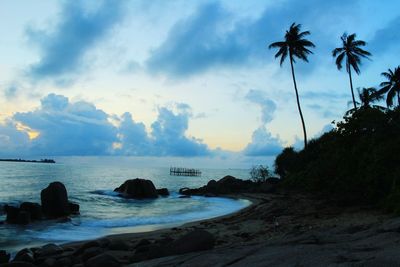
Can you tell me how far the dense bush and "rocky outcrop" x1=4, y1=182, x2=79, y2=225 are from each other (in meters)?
16.2

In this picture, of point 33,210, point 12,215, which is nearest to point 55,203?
point 33,210

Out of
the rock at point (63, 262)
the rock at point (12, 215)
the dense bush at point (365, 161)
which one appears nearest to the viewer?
the rock at point (63, 262)

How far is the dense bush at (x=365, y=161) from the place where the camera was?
58.1 feet

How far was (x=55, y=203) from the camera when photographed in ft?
88.7

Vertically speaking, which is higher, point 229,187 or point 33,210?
point 229,187

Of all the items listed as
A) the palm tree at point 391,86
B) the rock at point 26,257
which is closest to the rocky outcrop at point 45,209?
the rock at point 26,257

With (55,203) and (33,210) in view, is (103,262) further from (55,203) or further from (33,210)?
(55,203)

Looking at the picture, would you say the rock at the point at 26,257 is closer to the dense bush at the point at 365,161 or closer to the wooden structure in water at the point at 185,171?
the dense bush at the point at 365,161

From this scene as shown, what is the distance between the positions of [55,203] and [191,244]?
1973 cm

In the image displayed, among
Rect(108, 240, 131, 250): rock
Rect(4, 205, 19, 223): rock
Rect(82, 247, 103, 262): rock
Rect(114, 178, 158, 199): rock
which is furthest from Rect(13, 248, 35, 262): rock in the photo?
Rect(114, 178, 158, 199): rock

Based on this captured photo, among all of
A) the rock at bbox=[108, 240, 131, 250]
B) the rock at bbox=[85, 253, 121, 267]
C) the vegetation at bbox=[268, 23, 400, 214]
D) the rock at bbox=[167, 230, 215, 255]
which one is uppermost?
the vegetation at bbox=[268, 23, 400, 214]

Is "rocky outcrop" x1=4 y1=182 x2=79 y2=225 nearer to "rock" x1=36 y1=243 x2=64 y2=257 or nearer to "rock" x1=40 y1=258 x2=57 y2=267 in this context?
"rock" x1=36 y1=243 x2=64 y2=257

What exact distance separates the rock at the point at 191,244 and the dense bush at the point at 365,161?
7760mm

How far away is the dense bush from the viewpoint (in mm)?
17719
